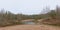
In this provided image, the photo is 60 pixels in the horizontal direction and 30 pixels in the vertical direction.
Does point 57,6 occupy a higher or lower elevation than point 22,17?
higher

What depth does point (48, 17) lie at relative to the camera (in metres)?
17.6

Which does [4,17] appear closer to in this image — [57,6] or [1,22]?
[1,22]

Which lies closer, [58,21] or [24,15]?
[58,21]

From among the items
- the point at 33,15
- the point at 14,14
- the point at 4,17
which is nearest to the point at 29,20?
the point at 33,15

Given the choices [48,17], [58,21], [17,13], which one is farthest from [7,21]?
[58,21]

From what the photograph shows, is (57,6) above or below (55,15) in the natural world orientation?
above

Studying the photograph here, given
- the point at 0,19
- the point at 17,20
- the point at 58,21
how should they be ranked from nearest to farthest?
the point at 58,21, the point at 0,19, the point at 17,20

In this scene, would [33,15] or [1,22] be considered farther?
[33,15]

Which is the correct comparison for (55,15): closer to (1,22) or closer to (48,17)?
(48,17)

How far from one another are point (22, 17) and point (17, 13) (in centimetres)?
96

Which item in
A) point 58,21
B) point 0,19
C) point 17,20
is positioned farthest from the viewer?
point 17,20

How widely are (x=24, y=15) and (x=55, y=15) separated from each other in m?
4.39

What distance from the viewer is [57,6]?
1781 centimetres

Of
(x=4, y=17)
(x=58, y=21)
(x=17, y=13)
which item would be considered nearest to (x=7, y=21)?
(x=4, y=17)
